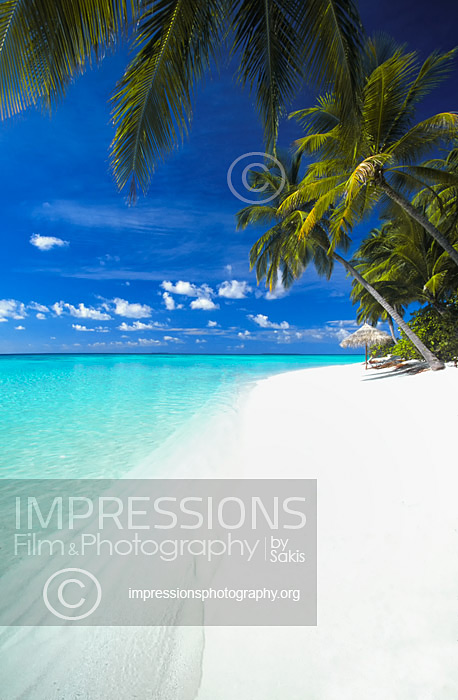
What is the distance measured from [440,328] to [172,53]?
10.6 meters

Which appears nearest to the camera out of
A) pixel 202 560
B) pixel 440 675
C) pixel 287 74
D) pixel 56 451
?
pixel 440 675

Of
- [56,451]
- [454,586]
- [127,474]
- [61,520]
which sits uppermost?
[56,451]

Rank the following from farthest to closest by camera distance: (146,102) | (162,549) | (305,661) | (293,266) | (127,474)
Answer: (293,266) < (127,474) < (146,102) < (162,549) < (305,661)

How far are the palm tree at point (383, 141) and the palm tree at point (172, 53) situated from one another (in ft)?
10.9

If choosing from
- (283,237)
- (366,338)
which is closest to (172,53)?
(283,237)

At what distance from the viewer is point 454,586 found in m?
1.57

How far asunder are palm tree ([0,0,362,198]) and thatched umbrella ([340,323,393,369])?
15.2 m

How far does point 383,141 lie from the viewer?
7.47m

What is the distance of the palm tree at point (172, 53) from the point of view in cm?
233

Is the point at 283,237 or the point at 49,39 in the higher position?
the point at 283,237

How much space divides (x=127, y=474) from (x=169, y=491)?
0.83 meters

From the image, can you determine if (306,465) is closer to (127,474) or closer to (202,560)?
(202,560)

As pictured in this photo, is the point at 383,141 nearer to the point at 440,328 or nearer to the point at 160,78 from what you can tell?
the point at 440,328

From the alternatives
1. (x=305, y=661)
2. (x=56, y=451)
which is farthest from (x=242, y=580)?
(x=56, y=451)
